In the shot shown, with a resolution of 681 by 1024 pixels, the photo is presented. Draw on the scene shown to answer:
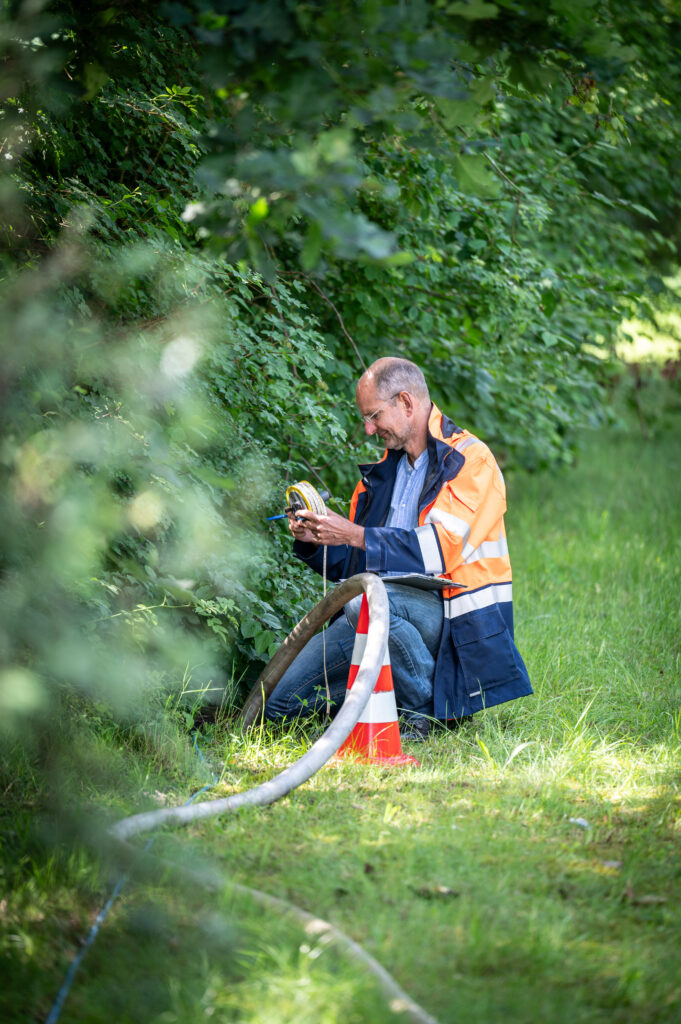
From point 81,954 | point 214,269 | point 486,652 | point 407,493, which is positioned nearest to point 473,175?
point 214,269

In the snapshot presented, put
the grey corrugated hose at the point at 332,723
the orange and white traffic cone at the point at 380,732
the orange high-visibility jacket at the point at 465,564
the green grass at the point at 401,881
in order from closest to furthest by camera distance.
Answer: the green grass at the point at 401,881, the grey corrugated hose at the point at 332,723, the orange and white traffic cone at the point at 380,732, the orange high-visibility jacket at the point at 465,564

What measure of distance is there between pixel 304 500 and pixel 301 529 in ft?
0.44

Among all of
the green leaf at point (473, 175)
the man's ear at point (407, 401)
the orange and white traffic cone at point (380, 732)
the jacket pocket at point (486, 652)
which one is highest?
the green leaf at point (473, 175)

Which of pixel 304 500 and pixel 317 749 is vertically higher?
pixel 304 500

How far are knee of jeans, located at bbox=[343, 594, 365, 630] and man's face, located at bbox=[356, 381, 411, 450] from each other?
0.69 meters

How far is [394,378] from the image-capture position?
3.80 meters

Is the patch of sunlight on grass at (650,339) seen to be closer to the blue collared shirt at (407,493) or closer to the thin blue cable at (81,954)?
the blue collared shirt at (407,493)

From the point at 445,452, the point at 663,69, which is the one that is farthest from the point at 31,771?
the point at 663,69

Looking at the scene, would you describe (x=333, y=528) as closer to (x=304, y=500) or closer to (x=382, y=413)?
(x=304, y=500)

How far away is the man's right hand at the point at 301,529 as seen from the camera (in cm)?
361

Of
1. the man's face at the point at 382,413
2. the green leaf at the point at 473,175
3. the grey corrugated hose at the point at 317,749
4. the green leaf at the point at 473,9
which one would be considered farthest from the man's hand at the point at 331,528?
the green leaf at the point at 473,9

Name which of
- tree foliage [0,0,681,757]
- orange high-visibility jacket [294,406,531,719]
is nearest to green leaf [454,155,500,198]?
tree foliage [0,0,681,757]

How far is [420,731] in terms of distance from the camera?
→ 361 centimetres

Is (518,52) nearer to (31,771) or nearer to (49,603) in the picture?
(49,603)
